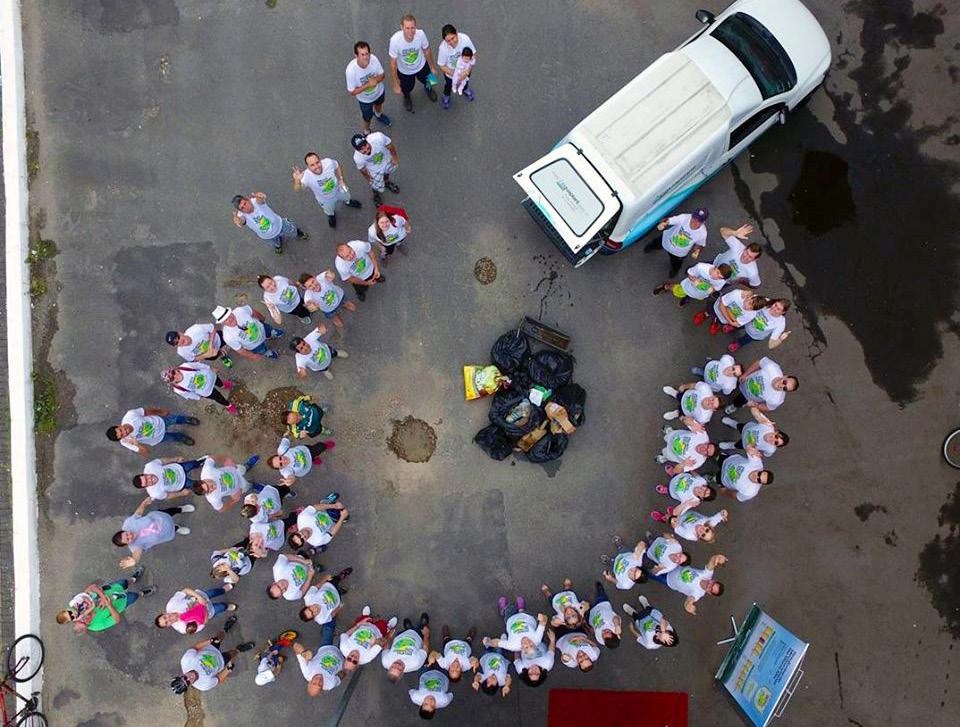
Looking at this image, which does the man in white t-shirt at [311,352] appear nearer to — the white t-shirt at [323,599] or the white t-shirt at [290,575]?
the white t-shirt at [290,575]

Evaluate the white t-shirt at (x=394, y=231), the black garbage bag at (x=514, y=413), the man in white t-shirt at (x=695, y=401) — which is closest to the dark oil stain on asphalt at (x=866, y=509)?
the man in white t-shirt at (x=695, y=401)

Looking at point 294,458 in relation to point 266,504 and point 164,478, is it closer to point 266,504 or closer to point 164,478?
point 266,504

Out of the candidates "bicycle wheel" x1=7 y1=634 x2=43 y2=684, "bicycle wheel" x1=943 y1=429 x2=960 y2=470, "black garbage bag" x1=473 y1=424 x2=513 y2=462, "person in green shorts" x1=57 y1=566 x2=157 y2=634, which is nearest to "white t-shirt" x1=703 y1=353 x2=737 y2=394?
"black garbage bag" x1=473 y1=424 x2=513 y2=462

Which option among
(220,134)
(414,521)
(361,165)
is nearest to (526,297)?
(361,165)

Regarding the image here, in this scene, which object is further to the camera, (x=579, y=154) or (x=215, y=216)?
(x=215, y=216)

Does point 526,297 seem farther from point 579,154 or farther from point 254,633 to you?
point 254,633

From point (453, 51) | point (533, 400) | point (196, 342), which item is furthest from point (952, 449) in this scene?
point (196, 342)
